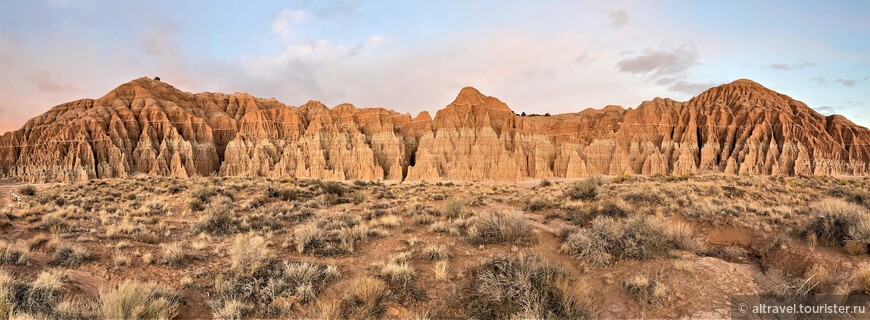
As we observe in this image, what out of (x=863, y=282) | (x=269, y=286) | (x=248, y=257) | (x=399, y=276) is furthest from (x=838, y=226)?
(x=248, y=257)

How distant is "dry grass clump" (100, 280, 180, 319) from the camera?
4883 millimetres

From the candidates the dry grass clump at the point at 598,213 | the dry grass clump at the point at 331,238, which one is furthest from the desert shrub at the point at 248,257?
the dry grass clump at the point at 598,213

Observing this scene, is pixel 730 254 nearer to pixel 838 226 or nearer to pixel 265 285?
pixel 838 226

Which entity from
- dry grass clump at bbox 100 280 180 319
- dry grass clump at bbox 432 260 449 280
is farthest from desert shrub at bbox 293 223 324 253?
dry grass clump at bbox 432 260 449 280

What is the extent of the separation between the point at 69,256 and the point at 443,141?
68337 millimetres

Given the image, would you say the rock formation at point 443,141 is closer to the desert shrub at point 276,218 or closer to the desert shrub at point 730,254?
the desert shrub at point 276,218

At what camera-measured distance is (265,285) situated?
661 centimetres

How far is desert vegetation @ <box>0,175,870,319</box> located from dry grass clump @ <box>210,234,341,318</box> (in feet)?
0.10

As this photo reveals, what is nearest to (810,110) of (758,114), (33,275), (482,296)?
(758,114)

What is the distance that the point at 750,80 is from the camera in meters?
87.4

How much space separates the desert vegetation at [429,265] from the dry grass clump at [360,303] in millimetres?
22

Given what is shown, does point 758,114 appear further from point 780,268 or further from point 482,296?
point 482,296

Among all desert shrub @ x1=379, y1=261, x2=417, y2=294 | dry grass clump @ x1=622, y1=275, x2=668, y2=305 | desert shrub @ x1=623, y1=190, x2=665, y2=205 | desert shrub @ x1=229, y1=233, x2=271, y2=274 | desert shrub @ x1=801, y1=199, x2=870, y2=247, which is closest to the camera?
dry grass clump @ x1=622, y1=275, x2=668, y2=305

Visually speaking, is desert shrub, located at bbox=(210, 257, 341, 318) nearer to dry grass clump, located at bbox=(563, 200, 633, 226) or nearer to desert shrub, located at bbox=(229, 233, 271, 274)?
desert shrub, located at bbox=(229, 233, 271, 274)
